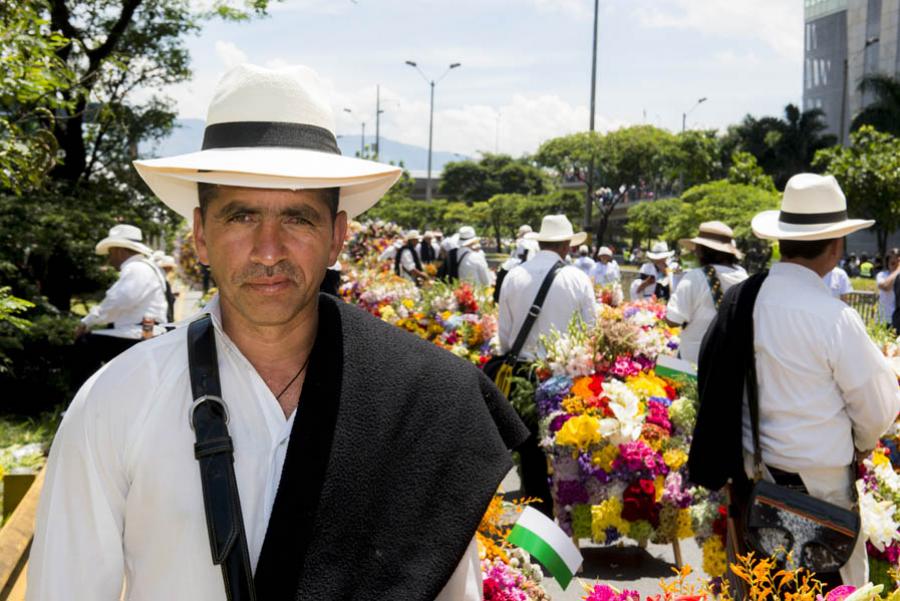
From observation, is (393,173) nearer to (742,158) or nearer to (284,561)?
(284,561)

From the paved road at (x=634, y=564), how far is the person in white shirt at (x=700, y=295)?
138cm

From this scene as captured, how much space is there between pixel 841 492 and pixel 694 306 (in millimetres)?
2966

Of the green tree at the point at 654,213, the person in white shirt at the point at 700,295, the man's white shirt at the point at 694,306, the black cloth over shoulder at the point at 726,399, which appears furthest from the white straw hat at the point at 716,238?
the green tree at the point at 654,213

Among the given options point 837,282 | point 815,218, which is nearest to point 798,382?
point 815,218

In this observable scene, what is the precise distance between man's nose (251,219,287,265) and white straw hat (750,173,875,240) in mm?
2592

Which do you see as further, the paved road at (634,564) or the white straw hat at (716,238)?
the white straw hat at (716,238)

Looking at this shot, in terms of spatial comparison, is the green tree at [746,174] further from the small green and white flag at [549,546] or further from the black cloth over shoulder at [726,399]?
the small green and white flag at [549,546]

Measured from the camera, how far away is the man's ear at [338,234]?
2.19m

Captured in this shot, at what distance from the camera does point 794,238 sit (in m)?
3.85

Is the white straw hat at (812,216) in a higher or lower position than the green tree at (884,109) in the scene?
lower

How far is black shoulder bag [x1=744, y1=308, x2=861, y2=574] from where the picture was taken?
137 inches

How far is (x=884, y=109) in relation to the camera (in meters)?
46.0

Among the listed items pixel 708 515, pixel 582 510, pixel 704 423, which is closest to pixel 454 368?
pixel 704 423

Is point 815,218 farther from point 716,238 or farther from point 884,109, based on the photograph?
point 884,109
